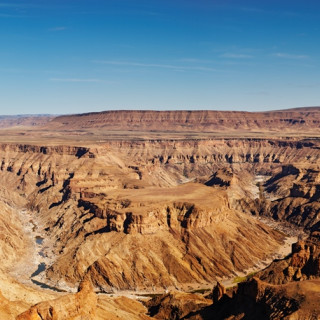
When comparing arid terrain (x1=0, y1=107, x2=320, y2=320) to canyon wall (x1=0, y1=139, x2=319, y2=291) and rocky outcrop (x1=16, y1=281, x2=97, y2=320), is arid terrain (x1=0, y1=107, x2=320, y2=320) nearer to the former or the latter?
rocky outcrop (x1=16, y1=281, x2=97, y2=320)

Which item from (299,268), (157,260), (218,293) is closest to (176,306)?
(218,293)

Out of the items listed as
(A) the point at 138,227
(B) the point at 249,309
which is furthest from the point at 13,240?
Answer: (B) the point at 249,309

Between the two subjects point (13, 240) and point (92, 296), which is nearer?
point (92, 296)

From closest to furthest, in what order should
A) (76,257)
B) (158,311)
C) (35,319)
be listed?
(35,319) < (158,311) < (76,257)

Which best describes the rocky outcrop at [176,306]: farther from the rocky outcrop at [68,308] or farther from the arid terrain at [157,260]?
the rocky outcrop at [68,308]

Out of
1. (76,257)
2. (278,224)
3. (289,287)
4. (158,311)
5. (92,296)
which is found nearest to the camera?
(289,287)

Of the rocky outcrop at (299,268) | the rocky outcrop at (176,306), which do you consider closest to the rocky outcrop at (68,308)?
the rocky outcrop at (176,306)

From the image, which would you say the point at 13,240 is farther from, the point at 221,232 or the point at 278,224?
the point at 278,224

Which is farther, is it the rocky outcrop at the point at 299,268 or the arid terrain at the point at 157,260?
the rocky outcrop at the point at 299,268

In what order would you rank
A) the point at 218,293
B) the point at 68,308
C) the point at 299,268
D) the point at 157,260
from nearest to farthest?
the point at 68,308 → the point at 218,293 → the point at 299,268 → the point at 157,260

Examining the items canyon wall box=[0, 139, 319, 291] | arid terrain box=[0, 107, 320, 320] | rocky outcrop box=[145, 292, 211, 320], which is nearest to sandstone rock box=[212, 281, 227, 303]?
arid terrain box=[0, 107, 320, 320]

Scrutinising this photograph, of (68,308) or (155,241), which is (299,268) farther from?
(68,308)
